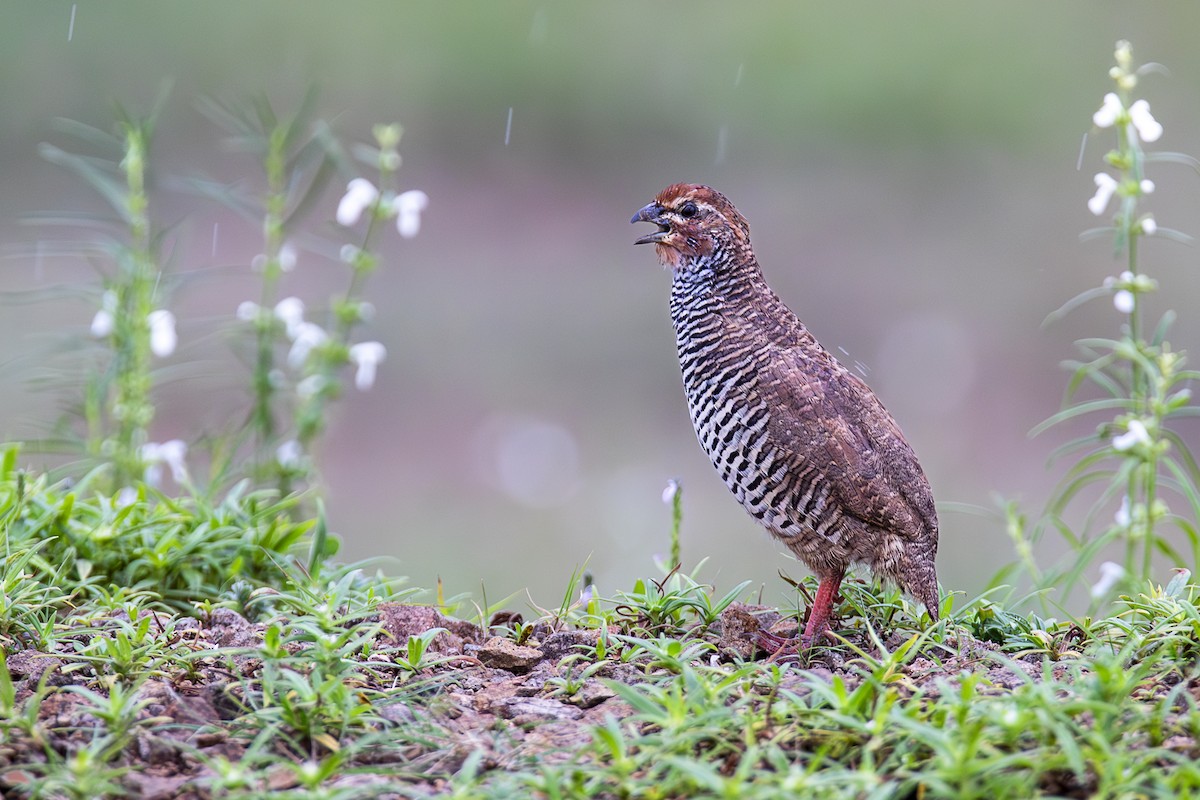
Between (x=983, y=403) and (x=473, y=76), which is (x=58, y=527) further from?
(x=473, y=76)

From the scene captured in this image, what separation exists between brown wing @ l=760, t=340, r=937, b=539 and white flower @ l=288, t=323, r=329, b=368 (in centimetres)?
222

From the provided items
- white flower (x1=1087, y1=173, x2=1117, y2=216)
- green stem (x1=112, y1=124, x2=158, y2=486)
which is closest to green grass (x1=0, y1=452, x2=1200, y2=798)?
green stem (x1=112, y1=124, x2=158, y2=486)

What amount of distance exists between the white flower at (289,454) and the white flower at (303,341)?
1.28ft

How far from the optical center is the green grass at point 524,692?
9.34 feet

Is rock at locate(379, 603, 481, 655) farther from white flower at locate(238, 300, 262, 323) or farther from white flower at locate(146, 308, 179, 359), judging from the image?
white flower at locate(238, 300, 262, 323)

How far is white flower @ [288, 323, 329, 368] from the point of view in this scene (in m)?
5.58

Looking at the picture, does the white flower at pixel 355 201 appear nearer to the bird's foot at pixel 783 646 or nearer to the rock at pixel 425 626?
the rock at pixel 425 626

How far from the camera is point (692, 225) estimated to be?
15.4ft

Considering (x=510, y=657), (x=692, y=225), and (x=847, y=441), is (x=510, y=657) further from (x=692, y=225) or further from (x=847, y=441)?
(x=692, y=225)

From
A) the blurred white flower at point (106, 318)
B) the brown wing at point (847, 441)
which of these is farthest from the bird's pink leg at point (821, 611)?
the blurred white flower at point (106, 318)

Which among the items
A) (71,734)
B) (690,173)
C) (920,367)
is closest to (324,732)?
(71,734)

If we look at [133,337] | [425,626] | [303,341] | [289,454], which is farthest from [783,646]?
[133,337]

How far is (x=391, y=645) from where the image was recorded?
156 inches

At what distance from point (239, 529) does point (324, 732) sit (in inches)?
61.2
